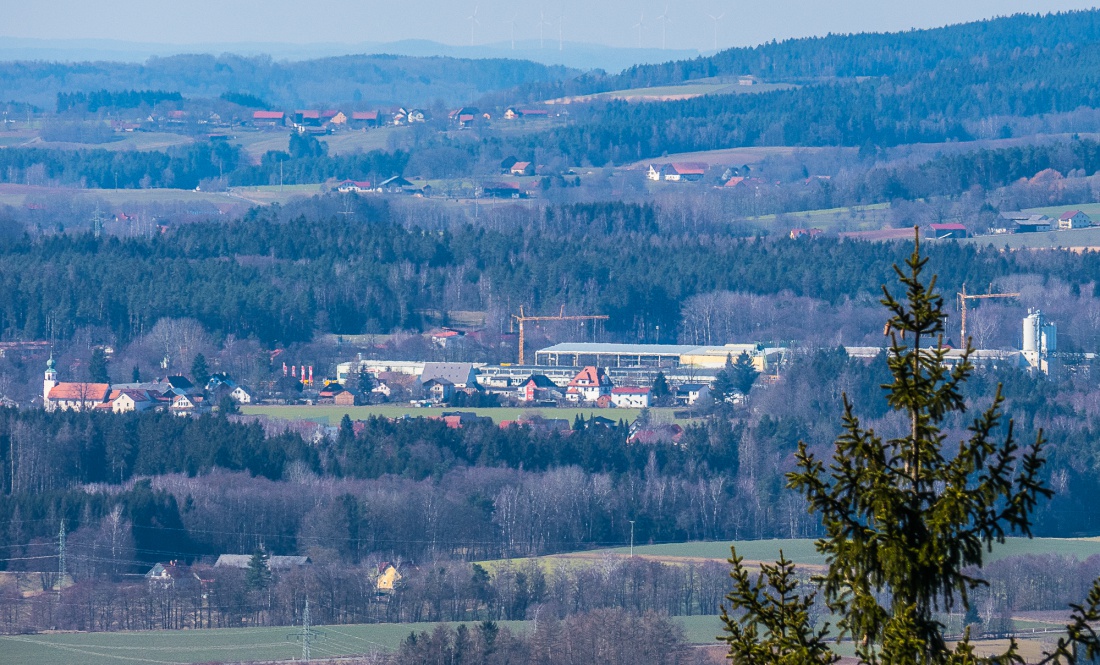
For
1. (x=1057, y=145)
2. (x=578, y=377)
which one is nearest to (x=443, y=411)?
(x=578, y=377)

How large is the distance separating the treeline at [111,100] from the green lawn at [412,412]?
109 m

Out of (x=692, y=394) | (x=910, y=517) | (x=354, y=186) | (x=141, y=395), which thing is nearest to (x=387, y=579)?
(x=141, y=395)

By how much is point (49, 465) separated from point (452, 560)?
13.6m

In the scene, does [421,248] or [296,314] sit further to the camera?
[421,248]

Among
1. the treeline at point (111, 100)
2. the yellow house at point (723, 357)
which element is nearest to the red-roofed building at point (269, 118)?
the treeline at point (111, 100)

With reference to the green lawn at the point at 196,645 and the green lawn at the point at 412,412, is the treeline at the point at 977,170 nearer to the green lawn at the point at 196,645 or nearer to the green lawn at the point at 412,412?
the green lawn at the point at 412,412

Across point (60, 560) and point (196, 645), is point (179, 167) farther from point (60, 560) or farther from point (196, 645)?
point (196, 645)

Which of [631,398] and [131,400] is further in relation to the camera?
[631,398]

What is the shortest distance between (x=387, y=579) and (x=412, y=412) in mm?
23671

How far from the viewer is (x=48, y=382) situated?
2601 inches

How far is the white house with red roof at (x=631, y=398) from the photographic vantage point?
2569 inches

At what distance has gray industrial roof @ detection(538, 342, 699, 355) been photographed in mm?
75238

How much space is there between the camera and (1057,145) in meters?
122

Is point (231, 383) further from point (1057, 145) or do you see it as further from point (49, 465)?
point (1057, 145)
